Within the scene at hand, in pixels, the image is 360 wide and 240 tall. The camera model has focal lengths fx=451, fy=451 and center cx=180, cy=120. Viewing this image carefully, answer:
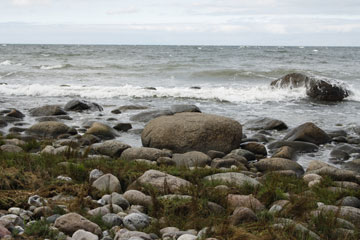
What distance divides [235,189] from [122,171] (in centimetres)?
157

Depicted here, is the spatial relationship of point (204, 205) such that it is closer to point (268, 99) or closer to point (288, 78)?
point (268, 99)

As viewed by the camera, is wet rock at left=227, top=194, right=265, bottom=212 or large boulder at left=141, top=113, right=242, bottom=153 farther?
large boulder at left=141, top=113, right=242, bottom=153

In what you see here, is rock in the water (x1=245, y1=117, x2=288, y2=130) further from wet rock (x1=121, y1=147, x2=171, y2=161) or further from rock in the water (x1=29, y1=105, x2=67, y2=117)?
rock in the water (x1=29, y1=105, x2=67, y2=117)

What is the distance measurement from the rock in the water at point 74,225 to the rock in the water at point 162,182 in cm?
142

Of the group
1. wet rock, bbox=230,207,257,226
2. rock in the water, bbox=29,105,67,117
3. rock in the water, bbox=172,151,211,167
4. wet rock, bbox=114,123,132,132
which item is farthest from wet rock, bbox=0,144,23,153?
rock in the water, bbox=29,105,67,117

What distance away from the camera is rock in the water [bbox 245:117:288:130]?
473 inches

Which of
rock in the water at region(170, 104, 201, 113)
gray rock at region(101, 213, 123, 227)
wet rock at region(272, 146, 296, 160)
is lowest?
wet rock at region(272, 146, 296, 160)

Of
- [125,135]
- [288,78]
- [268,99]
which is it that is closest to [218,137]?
[125,135]

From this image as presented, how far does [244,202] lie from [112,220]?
59.1 inches

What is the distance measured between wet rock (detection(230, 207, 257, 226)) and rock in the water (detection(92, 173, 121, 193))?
1629 millimetres

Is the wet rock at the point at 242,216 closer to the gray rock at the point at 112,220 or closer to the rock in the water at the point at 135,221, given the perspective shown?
the rock in the water at the point at 135,221

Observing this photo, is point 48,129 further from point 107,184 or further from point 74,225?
point 74,225

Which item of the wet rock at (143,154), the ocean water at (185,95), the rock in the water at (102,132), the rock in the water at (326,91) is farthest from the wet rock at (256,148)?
the rock in the water at (326,91)

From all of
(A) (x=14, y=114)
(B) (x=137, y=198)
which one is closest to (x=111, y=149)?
(B) (x=137, y=198)
